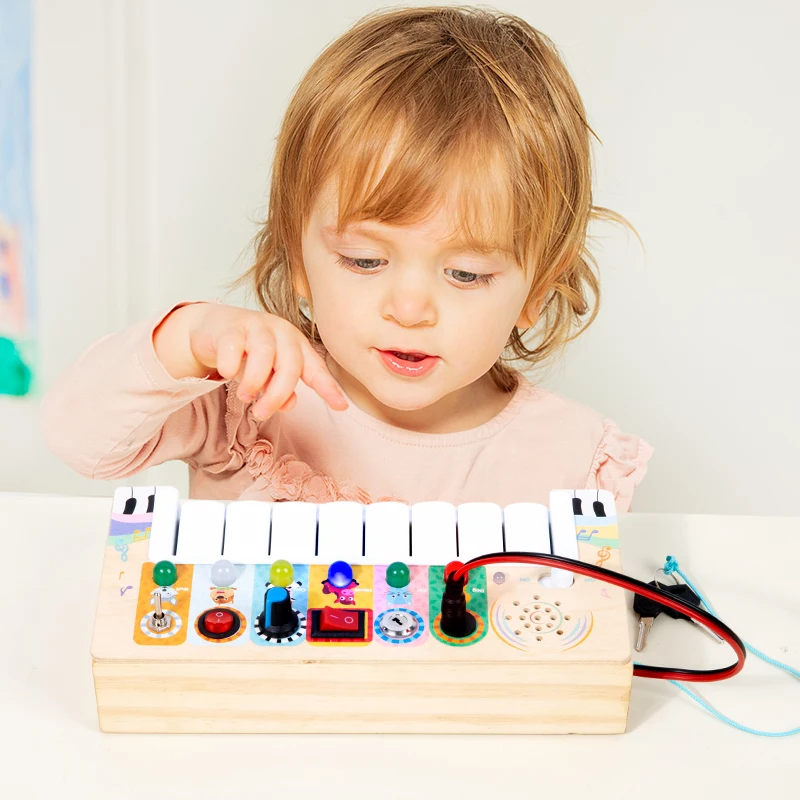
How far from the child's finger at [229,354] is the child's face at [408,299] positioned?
12cm

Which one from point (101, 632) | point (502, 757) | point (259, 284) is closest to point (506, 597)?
point (502, 757)

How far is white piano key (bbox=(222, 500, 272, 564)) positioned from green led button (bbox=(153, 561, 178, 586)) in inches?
1.5

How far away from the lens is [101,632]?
0.66 m

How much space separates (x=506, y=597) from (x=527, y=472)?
41 cm

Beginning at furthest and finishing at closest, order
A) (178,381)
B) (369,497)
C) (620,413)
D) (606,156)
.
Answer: (620,413)
(606,156)
(369,497)
(178,381)

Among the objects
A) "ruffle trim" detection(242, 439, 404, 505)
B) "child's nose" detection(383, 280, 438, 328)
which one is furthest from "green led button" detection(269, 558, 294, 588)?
"ruffle trim" detection(242, 439, 404, 505)

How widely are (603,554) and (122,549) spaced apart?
290 millimetres

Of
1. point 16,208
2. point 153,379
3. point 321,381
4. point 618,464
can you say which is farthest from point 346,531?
point 16,208

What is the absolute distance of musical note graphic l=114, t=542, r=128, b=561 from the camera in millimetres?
703

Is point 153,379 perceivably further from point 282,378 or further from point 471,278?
point 471,278

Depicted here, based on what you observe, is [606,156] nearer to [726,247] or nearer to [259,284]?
[726,247]

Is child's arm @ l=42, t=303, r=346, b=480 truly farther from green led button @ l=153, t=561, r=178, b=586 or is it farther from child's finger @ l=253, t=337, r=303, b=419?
green led button @ l=153, t=561, r=178, b=586

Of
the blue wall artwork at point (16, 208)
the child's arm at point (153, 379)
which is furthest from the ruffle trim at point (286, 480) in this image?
the blue wall artwork at point (16, 208)

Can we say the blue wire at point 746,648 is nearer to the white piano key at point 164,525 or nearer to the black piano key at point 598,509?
the black piano key at point 598,509
